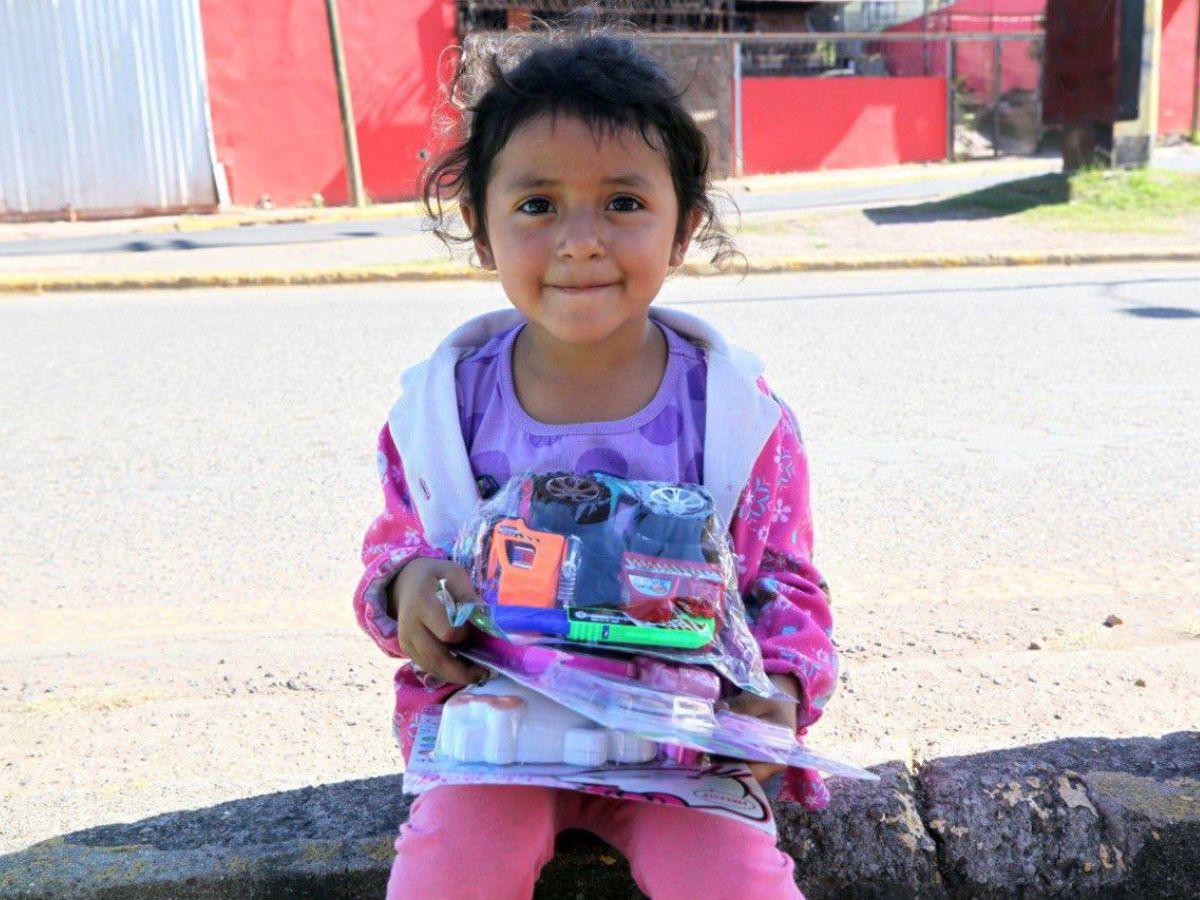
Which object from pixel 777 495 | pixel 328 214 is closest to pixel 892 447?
pixel 777 495

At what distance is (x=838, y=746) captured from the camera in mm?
2324

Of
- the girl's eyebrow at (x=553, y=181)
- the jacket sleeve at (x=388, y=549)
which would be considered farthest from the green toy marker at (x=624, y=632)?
the girl's eyebrow at (x=553, y=181)

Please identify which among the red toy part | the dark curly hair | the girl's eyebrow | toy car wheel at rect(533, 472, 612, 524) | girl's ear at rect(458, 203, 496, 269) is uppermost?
the dark curly hair

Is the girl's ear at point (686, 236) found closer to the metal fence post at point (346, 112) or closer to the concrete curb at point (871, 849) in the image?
the concrete curb at point (871, 849)

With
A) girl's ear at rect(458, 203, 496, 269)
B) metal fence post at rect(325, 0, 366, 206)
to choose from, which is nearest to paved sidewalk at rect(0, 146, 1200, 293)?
metal fence post at rect(325, 0, 366, 206)

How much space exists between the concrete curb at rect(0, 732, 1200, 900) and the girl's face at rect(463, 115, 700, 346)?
801 millimetres

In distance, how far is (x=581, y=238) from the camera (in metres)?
1.89

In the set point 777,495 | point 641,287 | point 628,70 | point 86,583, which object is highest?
point 628,70

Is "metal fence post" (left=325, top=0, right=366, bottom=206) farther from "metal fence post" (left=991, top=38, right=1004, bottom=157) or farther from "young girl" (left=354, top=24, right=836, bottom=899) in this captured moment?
"young girl" (left=354, top=24, right=836, bottom=899)

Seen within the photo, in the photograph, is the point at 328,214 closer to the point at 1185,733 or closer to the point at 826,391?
the point at 826,391

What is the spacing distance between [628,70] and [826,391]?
4.10 meters

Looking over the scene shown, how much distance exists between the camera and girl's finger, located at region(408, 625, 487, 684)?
1.75 metres

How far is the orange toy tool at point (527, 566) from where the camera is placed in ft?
5.49

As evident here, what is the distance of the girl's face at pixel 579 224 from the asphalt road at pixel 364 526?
3.04 ft
